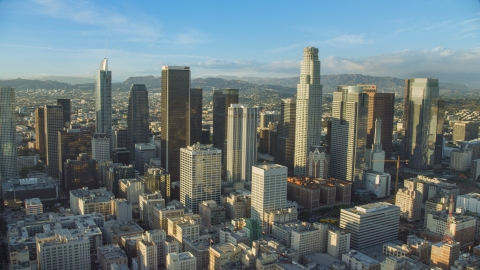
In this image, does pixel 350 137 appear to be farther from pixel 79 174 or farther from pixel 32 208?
pixel 32 208

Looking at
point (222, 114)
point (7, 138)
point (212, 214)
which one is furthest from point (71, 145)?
point (212, 214)

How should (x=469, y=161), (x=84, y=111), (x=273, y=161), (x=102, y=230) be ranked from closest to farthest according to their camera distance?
(x=102, y=230) < (x=469, y=161) < (x=273, y=161) < (x=84, y=111)

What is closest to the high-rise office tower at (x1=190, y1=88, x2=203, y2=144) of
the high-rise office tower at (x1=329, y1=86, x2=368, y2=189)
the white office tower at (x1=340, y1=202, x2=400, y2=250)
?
the high-rise office tower at (x1=329, y1=86, x2=368, y2=189)

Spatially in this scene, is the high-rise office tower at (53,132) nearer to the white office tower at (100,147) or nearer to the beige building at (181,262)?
the white office tower at (100,147)

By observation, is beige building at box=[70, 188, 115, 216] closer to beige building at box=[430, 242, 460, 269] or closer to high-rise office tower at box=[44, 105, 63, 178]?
high-rise office tower at box=[44, 105, 63, 178]

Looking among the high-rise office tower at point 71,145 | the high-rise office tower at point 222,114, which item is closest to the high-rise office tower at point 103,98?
the high-rise office tower at point 71,145

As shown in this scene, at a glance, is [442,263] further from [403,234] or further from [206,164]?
[206,164]

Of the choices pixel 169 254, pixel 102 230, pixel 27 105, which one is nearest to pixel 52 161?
pixel 27 105
